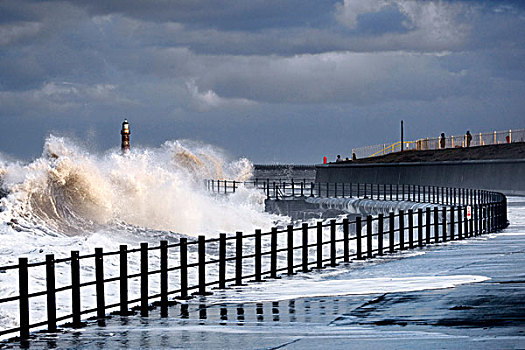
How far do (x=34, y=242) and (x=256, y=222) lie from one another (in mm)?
16847

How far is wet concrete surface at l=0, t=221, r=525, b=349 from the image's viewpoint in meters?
8.23

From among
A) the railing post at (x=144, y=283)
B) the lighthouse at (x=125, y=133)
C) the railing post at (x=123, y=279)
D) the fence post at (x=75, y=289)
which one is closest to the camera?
the fence post at (x=75, y=289)

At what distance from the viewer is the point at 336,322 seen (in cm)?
951

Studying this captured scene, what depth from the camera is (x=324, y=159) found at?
301ft

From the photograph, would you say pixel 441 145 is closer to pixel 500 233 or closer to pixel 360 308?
pixel 500 233

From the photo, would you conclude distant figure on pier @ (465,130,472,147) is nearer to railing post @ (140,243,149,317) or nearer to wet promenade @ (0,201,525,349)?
wet promenade @ (0,201,525,349)

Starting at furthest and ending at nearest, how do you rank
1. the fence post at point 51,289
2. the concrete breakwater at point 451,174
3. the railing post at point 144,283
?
the concrete breakwater at point 451,174
the railing post at point 144,283
the fence post at point 51,289

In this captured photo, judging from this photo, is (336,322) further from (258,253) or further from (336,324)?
(258,253)

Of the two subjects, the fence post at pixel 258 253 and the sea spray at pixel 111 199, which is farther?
the sea spray at pixel 111 199

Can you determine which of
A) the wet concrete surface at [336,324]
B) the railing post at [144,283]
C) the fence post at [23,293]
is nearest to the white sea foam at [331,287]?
the wet concrete surface at [336,324]

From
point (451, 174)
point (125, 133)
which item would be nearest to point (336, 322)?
point (451, 174)

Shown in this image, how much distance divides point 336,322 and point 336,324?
0.13 metres

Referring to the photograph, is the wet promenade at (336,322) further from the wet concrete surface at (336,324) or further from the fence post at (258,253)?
the fence post at (258,253)

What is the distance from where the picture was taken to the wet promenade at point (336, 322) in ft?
27.1
